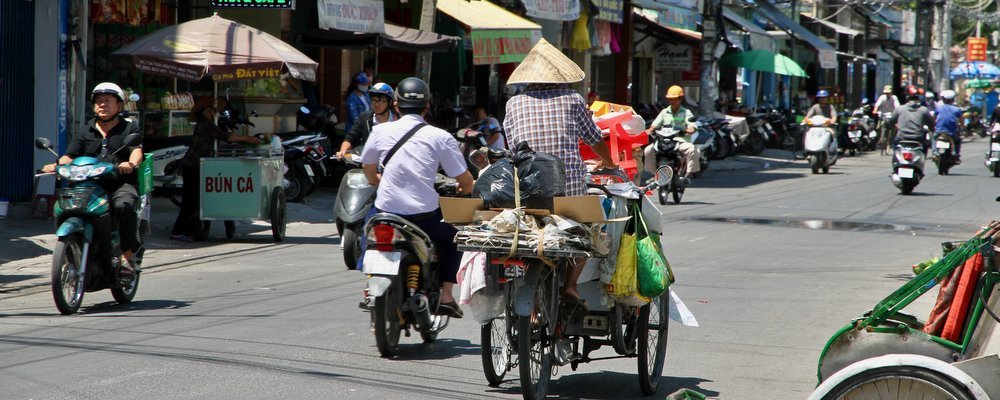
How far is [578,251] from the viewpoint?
5836 mm

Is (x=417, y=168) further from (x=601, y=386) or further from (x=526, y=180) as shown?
(x=601, y=386)

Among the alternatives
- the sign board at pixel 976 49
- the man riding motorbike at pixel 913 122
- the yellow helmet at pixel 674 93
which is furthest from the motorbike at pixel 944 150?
the sign board at pixel 976 49

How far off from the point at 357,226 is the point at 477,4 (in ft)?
38.9

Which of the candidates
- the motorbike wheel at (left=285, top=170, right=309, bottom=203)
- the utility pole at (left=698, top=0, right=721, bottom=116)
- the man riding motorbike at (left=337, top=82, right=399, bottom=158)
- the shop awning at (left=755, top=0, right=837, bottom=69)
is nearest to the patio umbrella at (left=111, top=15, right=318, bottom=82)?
the man riding motorbike at (left=337, top=82, right=399, bottom=158)

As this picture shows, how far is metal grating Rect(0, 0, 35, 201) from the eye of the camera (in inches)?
546

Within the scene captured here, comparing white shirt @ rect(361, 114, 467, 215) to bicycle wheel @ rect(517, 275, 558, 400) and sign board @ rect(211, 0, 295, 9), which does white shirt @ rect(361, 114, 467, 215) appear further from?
sign board @ rect(211, 0, 295, 9)

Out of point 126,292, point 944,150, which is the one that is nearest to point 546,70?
point 126,292

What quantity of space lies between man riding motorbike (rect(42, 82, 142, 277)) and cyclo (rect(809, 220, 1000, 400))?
5.50 meters

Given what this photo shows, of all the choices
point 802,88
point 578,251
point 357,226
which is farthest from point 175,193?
point 802,88

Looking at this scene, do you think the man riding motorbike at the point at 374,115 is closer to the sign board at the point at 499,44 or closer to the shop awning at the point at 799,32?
the sign board at the point at 499,44

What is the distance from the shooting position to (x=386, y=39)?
60.5 ft

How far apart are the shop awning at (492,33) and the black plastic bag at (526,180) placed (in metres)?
13.6

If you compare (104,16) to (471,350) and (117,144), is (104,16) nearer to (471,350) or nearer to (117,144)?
(117,144)

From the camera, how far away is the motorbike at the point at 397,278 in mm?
6988
